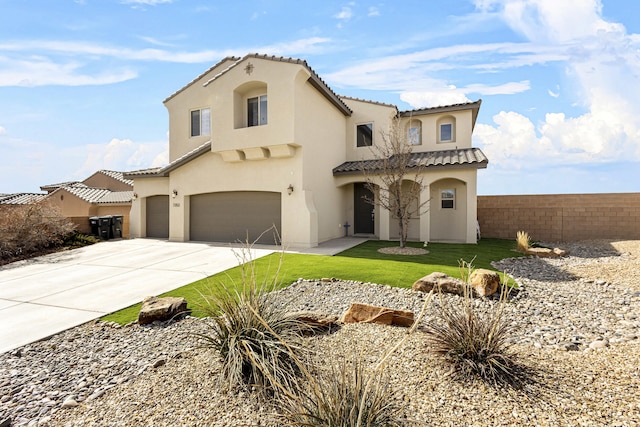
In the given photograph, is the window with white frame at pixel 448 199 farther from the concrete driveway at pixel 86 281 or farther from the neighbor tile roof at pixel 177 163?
the neighbor tile roof at pixel 177 163

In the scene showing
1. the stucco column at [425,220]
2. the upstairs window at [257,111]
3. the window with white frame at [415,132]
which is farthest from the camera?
the window with white frame at [415,132]

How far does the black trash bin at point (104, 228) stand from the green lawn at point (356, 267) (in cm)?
1138

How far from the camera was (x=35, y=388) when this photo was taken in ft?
13.7

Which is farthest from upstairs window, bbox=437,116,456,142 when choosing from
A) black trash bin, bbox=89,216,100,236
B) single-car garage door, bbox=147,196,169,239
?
black trash bin, bbox=89,216,100,236

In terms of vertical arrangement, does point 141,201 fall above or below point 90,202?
below

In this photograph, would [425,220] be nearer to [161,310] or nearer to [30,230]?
[161,310]

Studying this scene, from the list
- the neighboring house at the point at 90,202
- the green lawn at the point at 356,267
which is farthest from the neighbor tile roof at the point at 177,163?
the green lawn at the point at 356,267

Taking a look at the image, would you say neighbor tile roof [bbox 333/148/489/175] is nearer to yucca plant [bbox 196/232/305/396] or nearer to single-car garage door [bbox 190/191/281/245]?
single-car garage door [bbox 190/191/281/245]

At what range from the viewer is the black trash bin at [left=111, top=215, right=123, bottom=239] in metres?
17.6

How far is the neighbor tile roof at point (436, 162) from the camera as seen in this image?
14.2 metres

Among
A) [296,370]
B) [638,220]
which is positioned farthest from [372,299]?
[638,220]

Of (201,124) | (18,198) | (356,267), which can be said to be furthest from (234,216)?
(18,198)

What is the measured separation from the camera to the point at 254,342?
12.7 feet

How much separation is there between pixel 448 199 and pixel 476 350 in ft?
46.2
